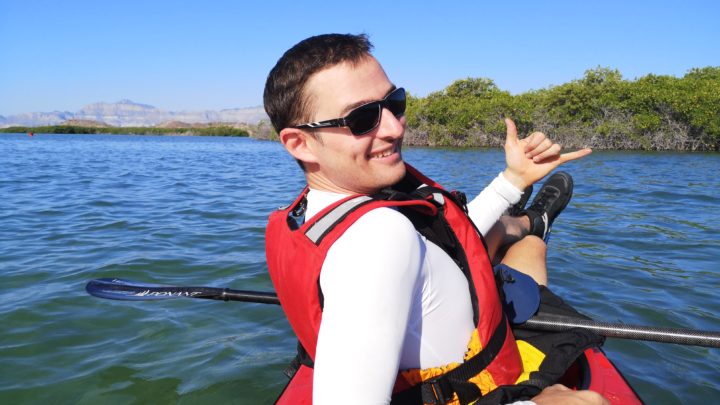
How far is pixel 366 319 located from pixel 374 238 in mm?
192

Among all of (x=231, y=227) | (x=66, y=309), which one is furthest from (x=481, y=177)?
(x=66, y=309)

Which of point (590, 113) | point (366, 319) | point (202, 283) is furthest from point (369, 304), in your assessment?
point (590, 113)

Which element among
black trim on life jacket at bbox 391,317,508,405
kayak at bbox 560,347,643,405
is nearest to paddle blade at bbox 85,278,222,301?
black trim on life jacket at bbox 391,317,508,405

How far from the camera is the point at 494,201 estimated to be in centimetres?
250

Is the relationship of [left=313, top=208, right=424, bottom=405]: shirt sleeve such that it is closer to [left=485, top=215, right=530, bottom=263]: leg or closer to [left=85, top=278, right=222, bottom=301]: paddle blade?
[left=485, top=215, right=530, bottom=263]: leg

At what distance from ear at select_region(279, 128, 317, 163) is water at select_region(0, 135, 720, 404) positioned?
188 cm

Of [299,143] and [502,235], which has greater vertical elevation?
[299,143]

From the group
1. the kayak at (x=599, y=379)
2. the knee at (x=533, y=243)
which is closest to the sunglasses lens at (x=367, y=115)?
the kayak at (x=599, y=379)

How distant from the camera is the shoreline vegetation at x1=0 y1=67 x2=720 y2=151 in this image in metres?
29.1

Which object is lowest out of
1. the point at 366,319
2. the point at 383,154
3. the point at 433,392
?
the point at 433,392

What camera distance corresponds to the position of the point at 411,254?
1299 mm

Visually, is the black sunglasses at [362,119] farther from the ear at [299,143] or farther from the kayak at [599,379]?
the kayak at [599,379]

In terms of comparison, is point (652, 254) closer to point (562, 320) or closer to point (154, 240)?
point (562, 320)

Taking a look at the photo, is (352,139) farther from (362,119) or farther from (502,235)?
(502,235)
